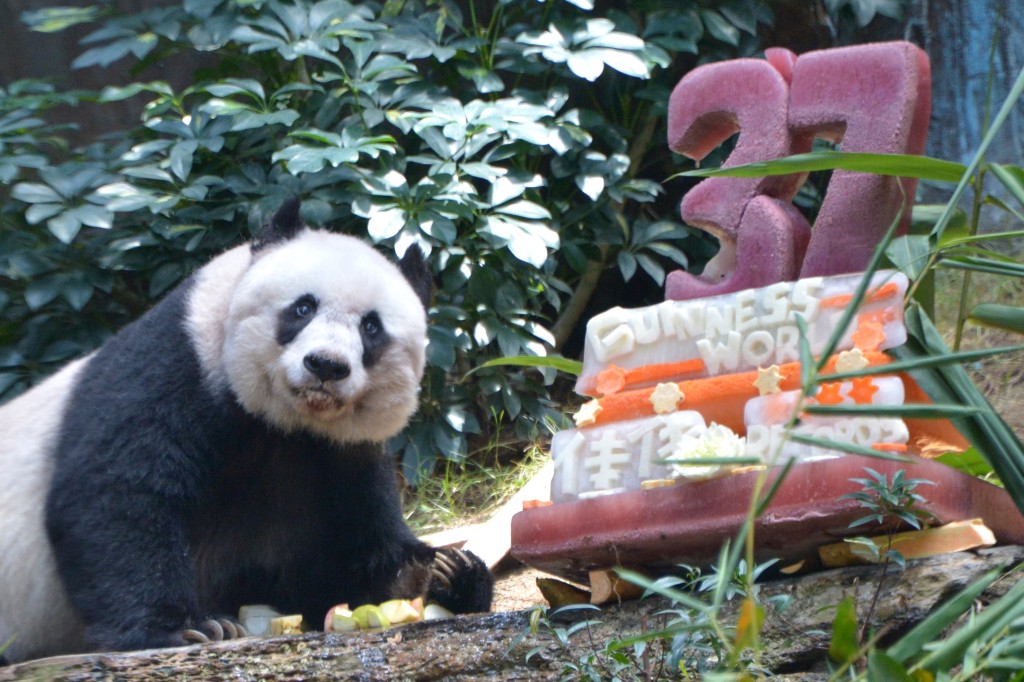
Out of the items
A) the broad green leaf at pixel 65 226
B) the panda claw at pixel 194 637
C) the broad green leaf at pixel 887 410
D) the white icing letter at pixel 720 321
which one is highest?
the broad green leaf at pixel 887 410

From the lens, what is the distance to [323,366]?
3.40 m

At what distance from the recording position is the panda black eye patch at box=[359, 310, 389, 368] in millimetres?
3631

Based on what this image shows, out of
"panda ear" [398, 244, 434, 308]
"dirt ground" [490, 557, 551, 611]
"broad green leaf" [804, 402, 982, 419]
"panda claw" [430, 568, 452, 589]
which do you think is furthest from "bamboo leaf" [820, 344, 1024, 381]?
"dirt ground" [490, 557, 551, 611]

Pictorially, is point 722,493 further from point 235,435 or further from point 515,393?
point 515,393

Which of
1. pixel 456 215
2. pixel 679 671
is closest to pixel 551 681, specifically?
pixel 679 671

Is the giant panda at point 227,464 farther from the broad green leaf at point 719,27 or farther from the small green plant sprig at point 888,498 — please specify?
the broad green leaf at point 719,27

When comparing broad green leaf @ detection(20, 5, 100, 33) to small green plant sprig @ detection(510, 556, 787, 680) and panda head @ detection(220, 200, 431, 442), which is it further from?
small green plant sprig @ detection(510, 556, 787, 680)

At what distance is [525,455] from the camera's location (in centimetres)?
541

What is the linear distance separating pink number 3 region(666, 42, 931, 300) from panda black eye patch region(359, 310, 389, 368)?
3.33 ft

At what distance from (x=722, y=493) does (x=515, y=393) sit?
2753 millimetres

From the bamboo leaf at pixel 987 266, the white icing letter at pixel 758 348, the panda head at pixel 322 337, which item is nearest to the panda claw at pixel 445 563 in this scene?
the panda head at pixel 322 337

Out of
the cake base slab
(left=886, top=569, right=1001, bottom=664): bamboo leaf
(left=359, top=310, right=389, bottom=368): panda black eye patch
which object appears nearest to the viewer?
(left=886, top=569, right=1001, bottom=664): bamboo leaf

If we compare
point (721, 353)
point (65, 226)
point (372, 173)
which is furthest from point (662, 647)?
point (65, 226)

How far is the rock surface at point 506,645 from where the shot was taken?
2445 mm
